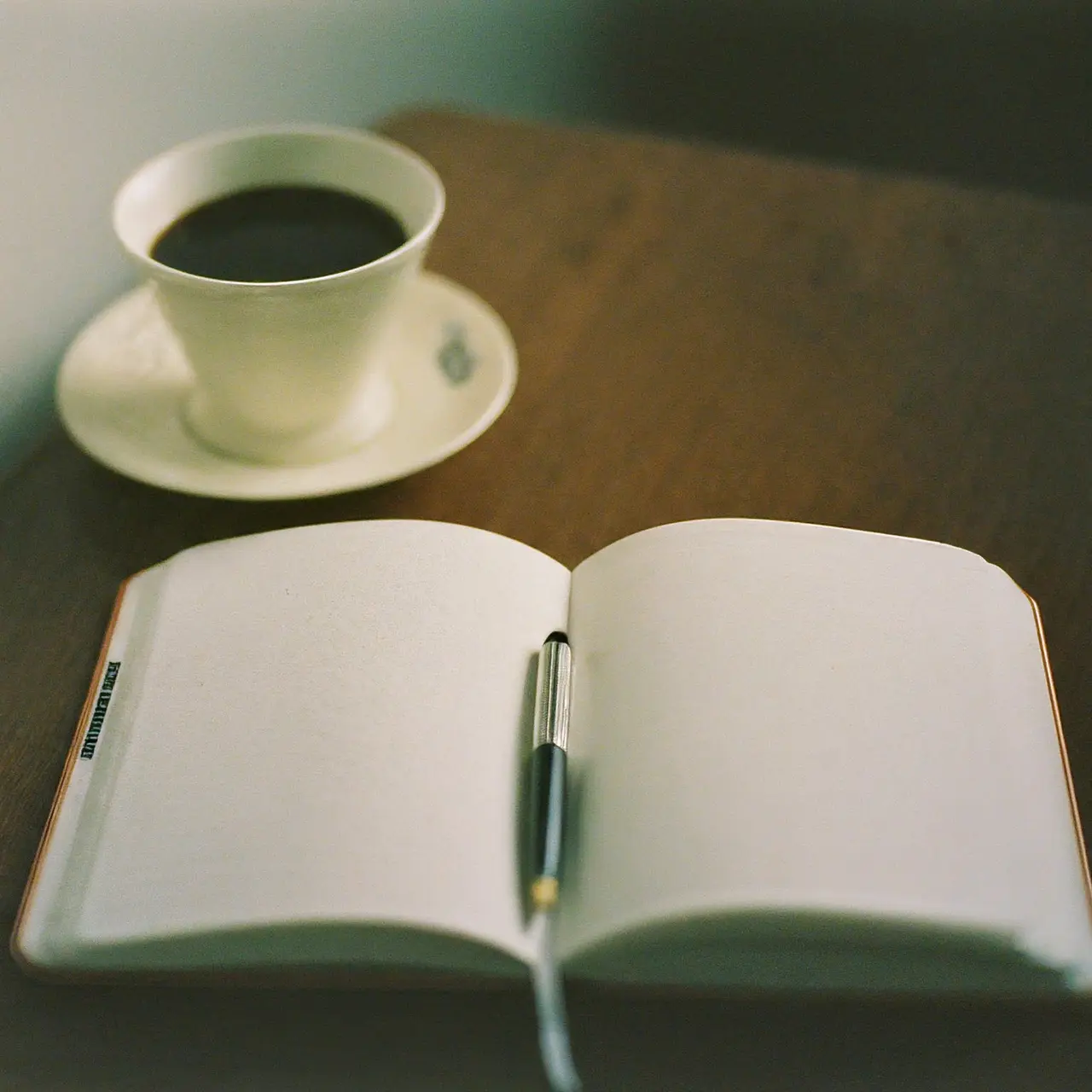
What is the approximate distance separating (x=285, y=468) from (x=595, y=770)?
26 cm

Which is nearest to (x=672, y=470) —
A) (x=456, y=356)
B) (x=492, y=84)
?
(x=456, y=356)

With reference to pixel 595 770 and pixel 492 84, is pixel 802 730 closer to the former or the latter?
pixel 595 770

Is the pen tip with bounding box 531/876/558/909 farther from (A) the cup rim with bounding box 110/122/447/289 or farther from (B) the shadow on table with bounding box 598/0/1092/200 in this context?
(B) the shadow on table with bounding box 598/0/1092/200

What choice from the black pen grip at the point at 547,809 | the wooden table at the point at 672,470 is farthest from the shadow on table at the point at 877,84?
the black pen grip at the point at 547,809

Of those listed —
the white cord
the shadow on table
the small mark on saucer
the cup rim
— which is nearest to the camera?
the white cord

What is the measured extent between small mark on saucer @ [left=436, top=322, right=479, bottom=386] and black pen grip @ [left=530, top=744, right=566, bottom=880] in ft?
0.93

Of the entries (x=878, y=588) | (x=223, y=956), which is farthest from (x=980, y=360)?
(x=223, y=956)

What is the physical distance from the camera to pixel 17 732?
0.43m

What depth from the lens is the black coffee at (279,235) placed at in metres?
0.52

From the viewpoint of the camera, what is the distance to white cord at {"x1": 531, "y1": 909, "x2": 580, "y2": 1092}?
0.32 metres

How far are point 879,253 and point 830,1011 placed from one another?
→ 0.57 meters

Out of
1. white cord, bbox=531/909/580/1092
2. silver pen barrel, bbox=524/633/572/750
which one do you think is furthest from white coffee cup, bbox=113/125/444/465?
white cord, bbox=531/909/580/1092

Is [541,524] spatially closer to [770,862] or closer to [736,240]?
[770,862]

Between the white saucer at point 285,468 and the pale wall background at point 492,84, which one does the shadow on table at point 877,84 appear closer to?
the pale wall background at point 492,84
